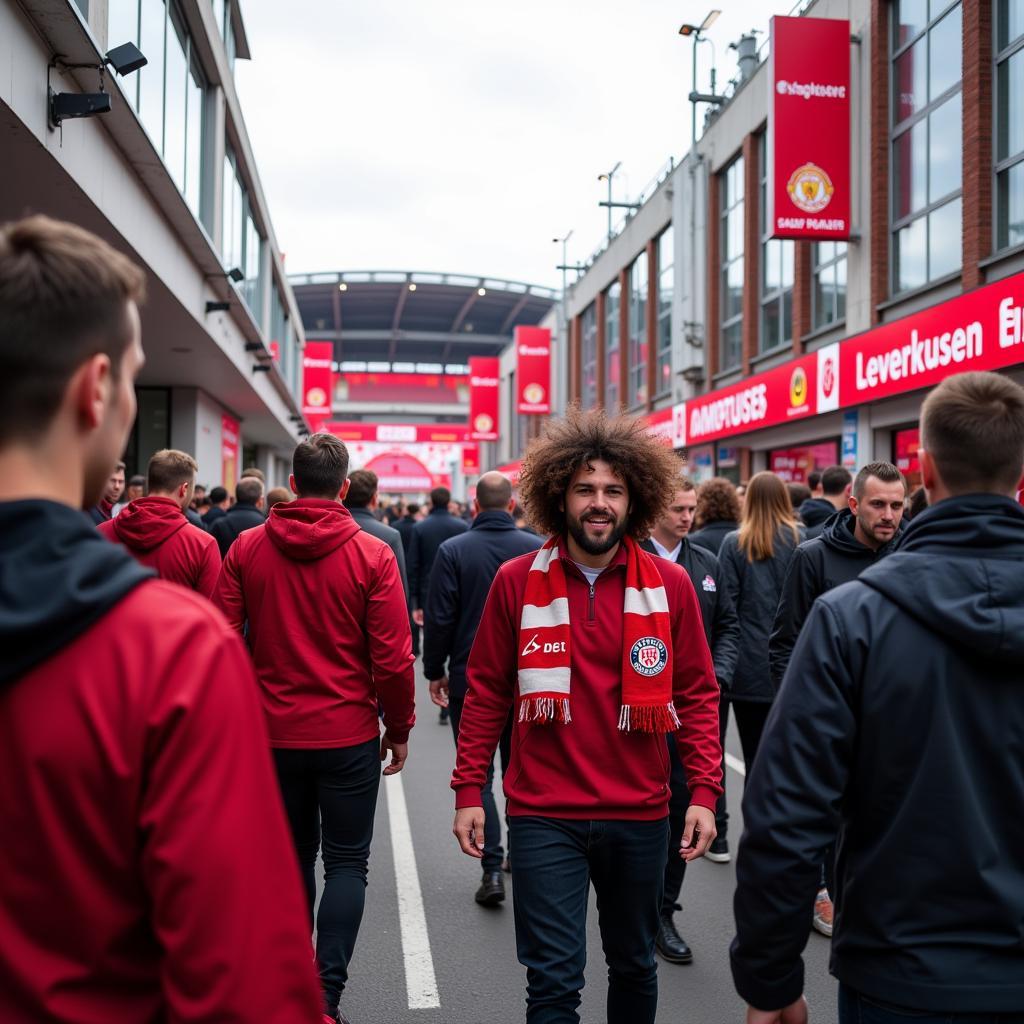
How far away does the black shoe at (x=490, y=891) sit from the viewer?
Answer: 16.6ft

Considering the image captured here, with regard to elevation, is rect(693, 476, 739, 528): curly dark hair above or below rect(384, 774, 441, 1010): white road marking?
above

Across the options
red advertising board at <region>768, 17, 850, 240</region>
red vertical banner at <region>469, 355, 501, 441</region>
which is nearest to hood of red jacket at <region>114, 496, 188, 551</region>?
red advertising board at <region>768, 17, 850, 240</region>

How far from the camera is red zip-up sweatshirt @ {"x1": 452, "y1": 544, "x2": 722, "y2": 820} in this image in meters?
2.98

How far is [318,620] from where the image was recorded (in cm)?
382

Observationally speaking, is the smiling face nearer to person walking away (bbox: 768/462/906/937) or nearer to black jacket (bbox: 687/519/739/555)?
person walking away (bbox: 768/462/906/937)

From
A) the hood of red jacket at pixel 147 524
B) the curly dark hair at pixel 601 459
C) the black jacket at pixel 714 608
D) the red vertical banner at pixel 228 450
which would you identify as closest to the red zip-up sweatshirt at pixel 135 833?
the curly dark hair at pixel 601 459

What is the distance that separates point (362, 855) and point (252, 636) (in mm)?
927

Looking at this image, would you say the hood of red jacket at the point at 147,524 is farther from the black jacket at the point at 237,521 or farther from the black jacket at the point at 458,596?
the black jacket at the point at 237,521

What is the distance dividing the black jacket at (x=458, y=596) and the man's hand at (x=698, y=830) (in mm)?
2604

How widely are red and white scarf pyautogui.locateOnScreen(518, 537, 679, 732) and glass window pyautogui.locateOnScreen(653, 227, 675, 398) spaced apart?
78.8ft

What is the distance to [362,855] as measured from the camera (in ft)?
12.8

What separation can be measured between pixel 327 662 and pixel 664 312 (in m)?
25.1

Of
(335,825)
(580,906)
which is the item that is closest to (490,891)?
(335,825)

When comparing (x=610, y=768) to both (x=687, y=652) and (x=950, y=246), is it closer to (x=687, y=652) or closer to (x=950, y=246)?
(x=687, y=652)
